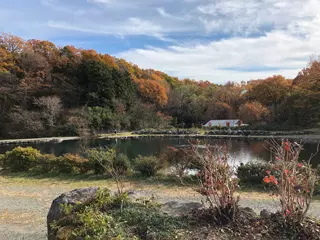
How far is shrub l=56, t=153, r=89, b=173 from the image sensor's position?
805cm

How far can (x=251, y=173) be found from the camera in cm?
663

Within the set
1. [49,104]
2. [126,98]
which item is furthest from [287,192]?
[126,98]

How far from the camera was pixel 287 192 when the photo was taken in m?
2.40

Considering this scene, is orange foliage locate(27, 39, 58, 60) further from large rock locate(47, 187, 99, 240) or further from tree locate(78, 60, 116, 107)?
large rock locate(47, 187, 99, 240)

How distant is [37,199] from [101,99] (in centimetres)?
2623

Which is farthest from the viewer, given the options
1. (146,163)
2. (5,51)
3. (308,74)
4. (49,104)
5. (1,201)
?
(5,51)

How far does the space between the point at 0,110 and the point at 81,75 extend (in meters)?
Answer: 9.41

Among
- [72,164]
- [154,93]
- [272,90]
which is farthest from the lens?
[154,93]

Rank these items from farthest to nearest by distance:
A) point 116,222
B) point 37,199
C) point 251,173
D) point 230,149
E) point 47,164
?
point 230,149
point 47,164
point 251,173
point 37,199
point 116,222

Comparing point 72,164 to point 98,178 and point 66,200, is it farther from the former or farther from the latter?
point 66,200

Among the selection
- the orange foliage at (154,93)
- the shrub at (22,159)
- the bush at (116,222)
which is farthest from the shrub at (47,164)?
the orange foliage at (154,93)

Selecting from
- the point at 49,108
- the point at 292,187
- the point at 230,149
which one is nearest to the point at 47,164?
the point at 292,187

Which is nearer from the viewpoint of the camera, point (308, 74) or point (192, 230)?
point (192, 230)

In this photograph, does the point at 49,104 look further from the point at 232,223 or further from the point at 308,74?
the point at 232,223
